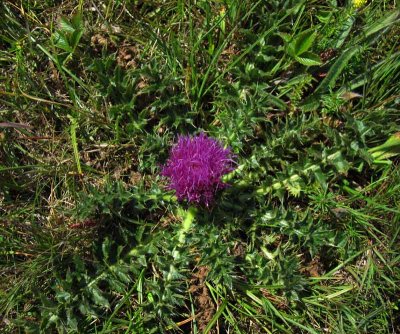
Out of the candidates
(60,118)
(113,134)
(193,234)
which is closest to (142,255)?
(193,234)

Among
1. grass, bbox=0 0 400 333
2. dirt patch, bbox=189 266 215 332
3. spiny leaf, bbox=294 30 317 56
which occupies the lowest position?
dirt patch, bbox=189 266 215 332

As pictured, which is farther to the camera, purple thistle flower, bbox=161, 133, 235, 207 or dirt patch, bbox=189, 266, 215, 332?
dirt patch, bbox=189, 266, 215, 332

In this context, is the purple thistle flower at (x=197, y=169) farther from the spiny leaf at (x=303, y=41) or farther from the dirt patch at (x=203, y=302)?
the spiny leaf at (x=303, y=41)

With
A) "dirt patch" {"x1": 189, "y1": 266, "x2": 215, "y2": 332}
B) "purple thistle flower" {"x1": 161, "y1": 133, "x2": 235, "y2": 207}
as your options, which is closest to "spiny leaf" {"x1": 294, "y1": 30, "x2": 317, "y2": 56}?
"purple thistle flower" {"x1": 161, "y1": 133, "x2": 235, "y2": 207}

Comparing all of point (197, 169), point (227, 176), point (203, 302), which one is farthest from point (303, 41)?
point (203, 302)

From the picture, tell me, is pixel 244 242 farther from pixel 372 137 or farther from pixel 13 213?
pixel 13 213

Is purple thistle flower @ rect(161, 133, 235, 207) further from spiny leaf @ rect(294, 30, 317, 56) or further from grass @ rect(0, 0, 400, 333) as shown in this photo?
spiny leaf @ rect(294, 30, 317, 56)

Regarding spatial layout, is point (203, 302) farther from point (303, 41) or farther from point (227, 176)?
point (303, 41)
